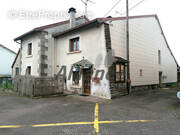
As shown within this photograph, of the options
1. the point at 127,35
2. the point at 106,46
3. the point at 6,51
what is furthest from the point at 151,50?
the point at 6,51

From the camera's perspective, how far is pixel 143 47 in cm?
1297

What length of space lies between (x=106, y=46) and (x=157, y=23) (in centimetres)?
1057

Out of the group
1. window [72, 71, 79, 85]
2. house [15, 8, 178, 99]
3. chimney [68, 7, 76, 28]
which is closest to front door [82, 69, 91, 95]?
house [15, 8, 178, 99]

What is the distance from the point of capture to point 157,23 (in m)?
15.5

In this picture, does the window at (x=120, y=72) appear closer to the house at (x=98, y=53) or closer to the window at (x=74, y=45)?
the house at (x=98, y=53)

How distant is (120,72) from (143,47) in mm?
5093

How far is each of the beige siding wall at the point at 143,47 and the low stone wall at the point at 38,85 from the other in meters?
5.53

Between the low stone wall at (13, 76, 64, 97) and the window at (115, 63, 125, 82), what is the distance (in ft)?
15.2

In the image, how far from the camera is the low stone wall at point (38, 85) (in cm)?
880

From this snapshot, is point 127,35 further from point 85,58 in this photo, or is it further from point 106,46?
point 85,58

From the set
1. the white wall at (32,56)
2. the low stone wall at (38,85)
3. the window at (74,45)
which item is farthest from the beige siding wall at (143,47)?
the white wall at (32,56)

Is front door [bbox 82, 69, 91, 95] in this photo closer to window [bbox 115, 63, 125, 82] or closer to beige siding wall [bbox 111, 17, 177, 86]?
window [bbox 115, 63, 125, 82]

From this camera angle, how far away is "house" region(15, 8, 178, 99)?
9289mm

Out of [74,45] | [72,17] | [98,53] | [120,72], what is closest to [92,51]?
[98,53]
